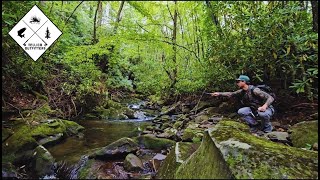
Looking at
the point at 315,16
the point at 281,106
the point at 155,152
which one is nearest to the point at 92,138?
→ the point at 155,152

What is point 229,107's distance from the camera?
772cm

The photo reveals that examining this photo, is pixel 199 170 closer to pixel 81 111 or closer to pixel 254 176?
pixel 254 176

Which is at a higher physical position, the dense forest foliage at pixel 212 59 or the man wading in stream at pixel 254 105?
the dense forest foliage at pixel 212 59

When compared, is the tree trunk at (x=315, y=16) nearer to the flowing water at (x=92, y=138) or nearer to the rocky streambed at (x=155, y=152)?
the rocky streambed at (x=155, y=152)

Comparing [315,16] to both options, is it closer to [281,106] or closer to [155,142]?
[281,106]

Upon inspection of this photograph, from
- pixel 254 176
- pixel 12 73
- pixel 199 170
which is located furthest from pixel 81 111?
pixel 254 176

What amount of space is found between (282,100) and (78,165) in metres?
5.01

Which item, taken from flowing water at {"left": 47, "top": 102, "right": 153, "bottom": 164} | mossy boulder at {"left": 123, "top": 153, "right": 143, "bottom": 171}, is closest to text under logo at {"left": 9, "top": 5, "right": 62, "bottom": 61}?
flowing water at {"left": 47, "top": 102, "right": 153, "bottom": 164}

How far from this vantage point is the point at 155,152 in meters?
5.34

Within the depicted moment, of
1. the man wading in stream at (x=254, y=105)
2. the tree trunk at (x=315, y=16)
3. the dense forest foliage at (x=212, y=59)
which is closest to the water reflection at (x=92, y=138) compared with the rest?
the dense forest foliage at (x=212, y=59)

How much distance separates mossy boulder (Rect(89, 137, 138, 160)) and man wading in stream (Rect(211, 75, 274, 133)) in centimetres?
244

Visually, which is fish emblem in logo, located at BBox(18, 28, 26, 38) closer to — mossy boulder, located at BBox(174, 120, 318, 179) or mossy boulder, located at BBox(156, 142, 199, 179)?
mossy boulder, located at BBox(156, 142, 199, 179)

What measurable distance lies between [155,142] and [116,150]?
1001 mm

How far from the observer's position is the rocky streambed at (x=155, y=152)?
9.05 ft
